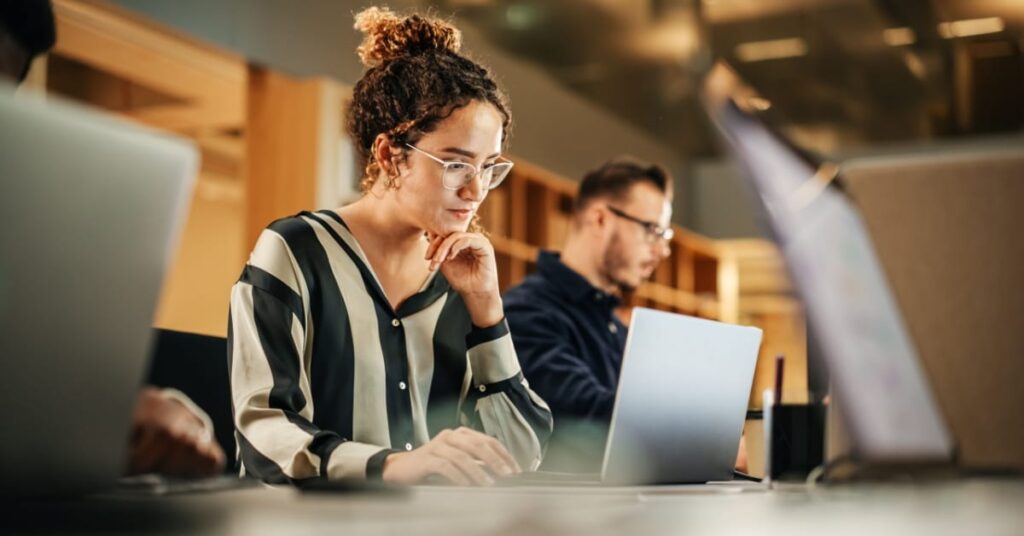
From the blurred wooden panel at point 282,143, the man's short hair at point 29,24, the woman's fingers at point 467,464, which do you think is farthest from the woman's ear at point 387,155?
the blurred wooden panel at point 282,143

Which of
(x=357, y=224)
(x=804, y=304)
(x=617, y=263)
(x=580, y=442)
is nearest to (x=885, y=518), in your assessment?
(x=804, y=304)

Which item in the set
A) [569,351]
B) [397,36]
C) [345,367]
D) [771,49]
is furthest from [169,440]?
[771,49]

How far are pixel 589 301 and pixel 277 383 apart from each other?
4.56ft

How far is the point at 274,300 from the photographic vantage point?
1442 mm

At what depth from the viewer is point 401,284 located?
5.48ft

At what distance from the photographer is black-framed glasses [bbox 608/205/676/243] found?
9.49ft

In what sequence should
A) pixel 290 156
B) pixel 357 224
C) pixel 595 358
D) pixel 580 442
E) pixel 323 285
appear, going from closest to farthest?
pixel 323 285 → pixel 357 224 → pixel 580 442 → pixel 595 358 → pixel 290 156

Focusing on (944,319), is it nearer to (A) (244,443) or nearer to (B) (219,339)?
(A) (244,443)

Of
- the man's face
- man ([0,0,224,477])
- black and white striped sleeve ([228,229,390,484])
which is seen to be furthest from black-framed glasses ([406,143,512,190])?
the man's face

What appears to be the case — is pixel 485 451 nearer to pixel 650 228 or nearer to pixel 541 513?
pixel 541 513

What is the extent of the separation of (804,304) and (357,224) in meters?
0.87

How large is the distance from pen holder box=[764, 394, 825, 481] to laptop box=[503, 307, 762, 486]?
0.11 meters

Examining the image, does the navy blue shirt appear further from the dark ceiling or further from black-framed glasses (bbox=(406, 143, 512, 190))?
the dark ceiling

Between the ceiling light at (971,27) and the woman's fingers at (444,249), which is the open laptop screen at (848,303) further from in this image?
the ceiling light at (971,27)
